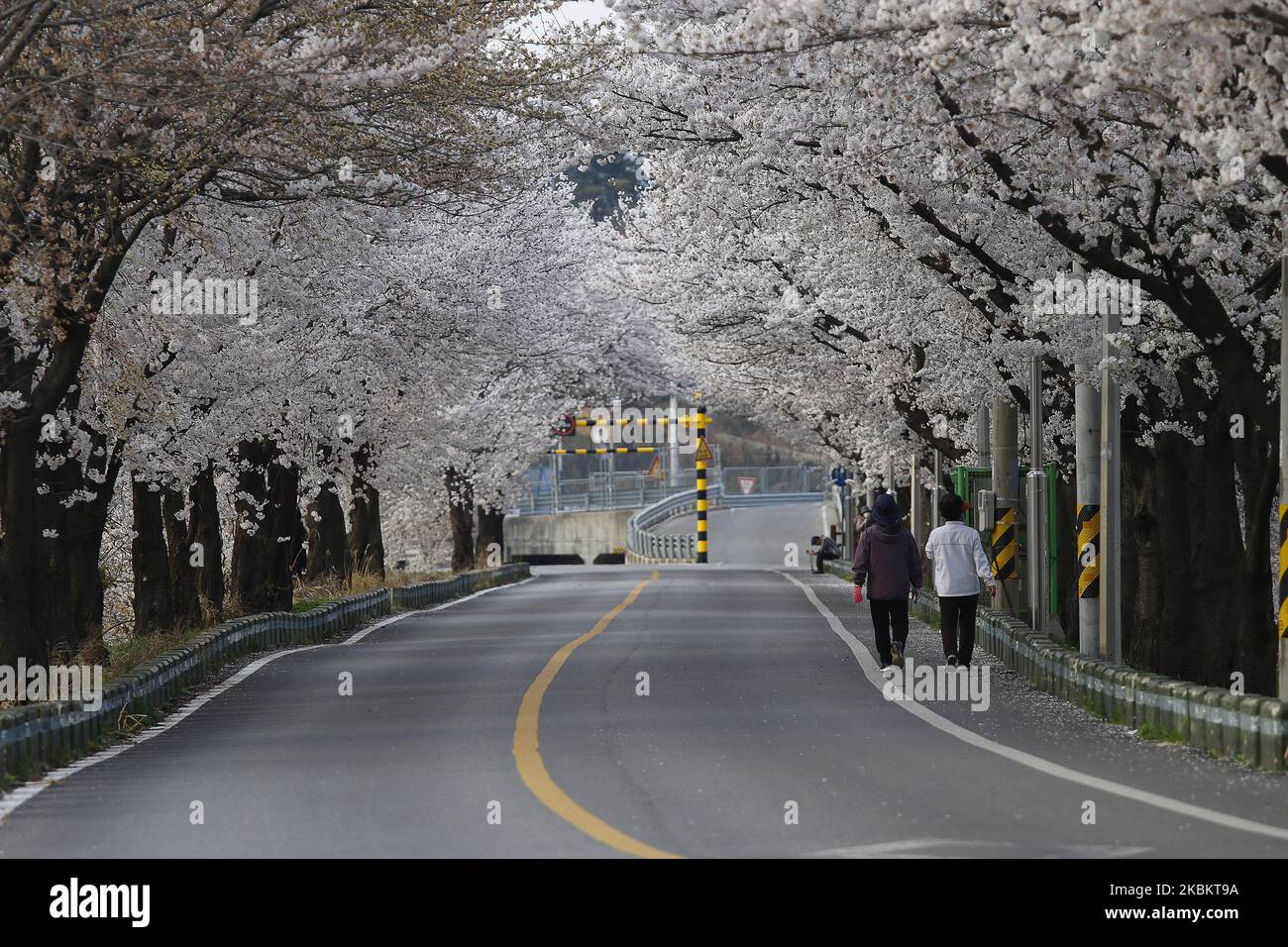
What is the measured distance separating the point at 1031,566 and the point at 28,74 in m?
12.2

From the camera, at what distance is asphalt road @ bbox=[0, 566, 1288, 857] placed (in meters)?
9.52

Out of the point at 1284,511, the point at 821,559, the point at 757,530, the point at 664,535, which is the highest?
the point at 1284,511

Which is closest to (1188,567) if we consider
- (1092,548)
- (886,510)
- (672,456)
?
(1092,548)

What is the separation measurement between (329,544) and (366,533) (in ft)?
10.5

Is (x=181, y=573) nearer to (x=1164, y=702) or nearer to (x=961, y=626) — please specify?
(x=961, y=626)

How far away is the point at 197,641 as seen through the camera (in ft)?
67.5

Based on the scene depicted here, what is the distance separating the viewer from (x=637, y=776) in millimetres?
11836

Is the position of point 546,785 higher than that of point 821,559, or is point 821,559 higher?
point 546,785

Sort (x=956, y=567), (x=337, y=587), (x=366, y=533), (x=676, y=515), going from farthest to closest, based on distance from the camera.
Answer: (x=676, y=515) < (x=366, y=533) < (x=337, y=587) < (x=956, y=567)

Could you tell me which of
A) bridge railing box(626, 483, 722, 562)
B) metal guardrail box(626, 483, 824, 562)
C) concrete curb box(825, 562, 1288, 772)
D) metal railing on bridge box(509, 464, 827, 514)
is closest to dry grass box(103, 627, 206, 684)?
concrete curb box(825, 562, 1288, 772)

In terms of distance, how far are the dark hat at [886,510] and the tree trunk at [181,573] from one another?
1123cm

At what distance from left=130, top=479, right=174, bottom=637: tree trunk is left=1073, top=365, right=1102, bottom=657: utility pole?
42.1ft

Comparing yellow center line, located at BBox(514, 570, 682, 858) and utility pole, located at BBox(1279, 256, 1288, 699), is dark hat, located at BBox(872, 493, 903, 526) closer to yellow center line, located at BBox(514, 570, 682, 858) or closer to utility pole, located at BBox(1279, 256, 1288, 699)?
yellow center line, located at BBox(514, 570, 682, 858)

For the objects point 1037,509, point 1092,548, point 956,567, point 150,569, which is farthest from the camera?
point 150,569
